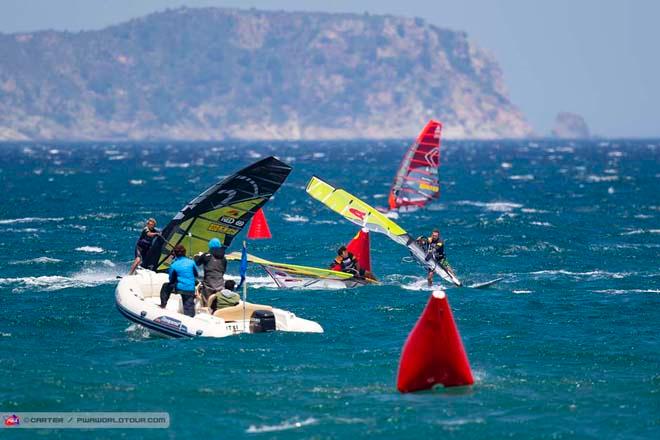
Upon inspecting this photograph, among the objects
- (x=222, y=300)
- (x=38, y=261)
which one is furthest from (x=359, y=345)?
(x=38, y=261)

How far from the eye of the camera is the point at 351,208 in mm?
35969

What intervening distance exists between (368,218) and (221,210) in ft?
21.2

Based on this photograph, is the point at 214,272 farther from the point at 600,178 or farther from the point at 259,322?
the point at 600,178

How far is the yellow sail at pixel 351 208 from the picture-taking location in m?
35.4

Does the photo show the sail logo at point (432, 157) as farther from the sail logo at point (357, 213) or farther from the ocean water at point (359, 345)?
the sail logo at point (357, 213)

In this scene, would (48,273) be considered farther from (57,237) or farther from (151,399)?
(151,399)

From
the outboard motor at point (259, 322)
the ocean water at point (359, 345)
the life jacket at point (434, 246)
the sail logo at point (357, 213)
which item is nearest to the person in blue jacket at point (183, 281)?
the ocean water at point (359, 345)

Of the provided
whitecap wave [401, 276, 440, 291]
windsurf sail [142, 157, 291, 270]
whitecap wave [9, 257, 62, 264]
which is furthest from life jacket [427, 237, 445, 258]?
whitecap wave [9, 257, 62, 264]

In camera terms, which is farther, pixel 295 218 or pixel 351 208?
pixel 295 218

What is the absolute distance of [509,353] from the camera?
25.1 m

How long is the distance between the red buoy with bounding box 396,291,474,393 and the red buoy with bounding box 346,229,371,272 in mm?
13338

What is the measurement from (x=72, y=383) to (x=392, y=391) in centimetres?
601

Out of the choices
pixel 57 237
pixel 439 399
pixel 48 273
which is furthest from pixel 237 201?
pixel 57 237

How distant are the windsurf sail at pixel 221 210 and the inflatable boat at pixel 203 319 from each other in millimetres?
3596
